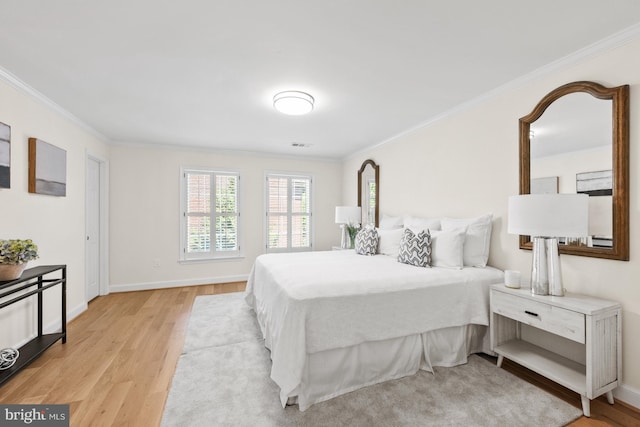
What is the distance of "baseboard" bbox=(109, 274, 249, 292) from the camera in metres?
4.64

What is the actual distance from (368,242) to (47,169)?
11.8 feet

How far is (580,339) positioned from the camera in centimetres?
180

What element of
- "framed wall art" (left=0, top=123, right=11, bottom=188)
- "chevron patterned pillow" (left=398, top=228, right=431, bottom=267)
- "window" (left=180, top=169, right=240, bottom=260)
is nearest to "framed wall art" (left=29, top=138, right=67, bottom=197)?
"framed wall art" (left=0, top=123, right=11, bottom=188)

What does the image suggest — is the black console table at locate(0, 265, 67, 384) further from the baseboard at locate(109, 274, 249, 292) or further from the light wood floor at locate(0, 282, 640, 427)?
the baseboard at locate(109, 274, 249, 292)

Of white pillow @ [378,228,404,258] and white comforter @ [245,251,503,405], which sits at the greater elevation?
white pillow @ [378,228,404,258]

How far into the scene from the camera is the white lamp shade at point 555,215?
74.7 inches

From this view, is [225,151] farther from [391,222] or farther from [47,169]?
[391,222]

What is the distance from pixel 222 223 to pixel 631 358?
516 centimetres

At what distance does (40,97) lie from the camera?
282cm

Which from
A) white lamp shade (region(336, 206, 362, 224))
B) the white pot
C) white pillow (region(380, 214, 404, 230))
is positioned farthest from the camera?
white lamp shade (region(336, 206, 362, 224))

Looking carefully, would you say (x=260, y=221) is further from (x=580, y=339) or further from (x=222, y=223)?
(x=580, y=339)

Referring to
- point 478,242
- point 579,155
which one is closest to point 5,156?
point 478,242

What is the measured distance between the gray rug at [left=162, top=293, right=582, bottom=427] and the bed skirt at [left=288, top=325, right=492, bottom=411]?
6 centimetres

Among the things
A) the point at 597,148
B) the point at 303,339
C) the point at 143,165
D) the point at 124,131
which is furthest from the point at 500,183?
the point at 143,165
